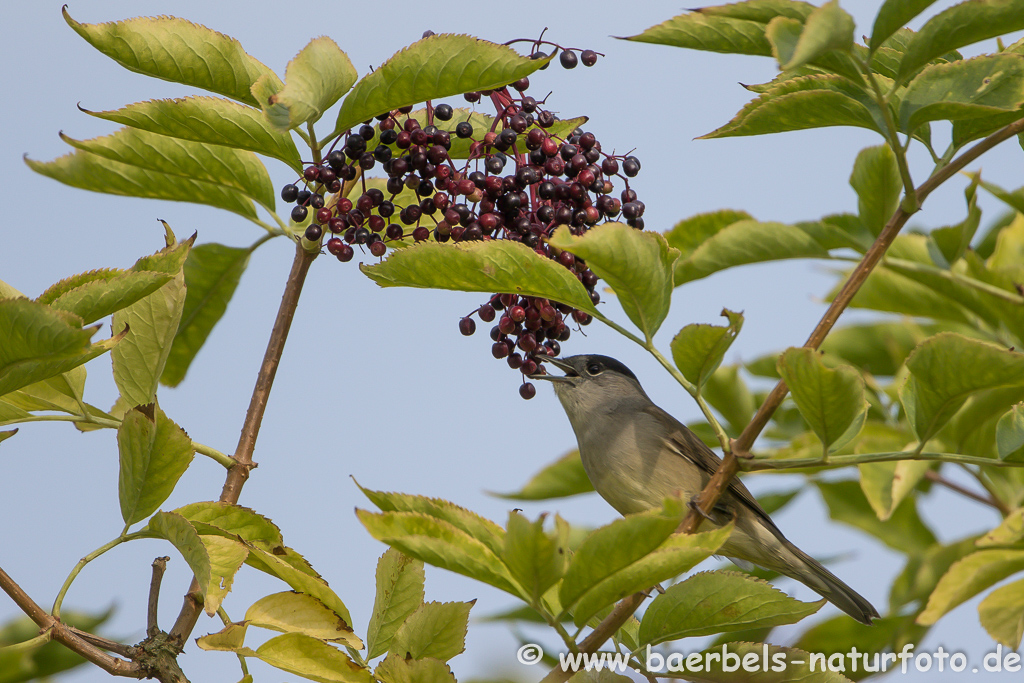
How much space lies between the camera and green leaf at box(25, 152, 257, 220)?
2.73m

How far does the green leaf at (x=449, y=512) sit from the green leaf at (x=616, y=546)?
175 mm

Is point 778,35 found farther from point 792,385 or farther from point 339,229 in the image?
point 339,229

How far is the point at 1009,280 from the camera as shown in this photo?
3.40 meters

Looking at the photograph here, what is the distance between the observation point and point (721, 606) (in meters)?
2.19

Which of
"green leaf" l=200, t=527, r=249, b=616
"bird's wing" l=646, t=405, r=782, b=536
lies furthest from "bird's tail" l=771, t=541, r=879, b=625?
"green leaf" l=200, t=527, r=249, b=616

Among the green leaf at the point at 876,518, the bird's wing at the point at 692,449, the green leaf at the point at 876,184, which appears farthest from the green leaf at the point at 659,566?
the green leaf at the point at 876,518

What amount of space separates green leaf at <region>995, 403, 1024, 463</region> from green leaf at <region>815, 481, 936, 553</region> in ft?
6.56

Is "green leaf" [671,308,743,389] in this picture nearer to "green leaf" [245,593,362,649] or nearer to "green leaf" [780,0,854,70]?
"green leaf" [780,0,854,70]

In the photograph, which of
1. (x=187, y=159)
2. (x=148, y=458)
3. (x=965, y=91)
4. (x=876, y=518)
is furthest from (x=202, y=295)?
(x=876, y=518)

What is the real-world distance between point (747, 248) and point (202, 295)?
1.89 m

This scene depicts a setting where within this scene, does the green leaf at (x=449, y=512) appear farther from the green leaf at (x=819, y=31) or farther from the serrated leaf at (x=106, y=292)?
the green leaf at (x=819, y=31)

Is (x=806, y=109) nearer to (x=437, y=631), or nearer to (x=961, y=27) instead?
(x=961, y=27)

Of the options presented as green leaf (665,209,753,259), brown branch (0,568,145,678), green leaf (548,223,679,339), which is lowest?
brown branch (0,568,145,678)

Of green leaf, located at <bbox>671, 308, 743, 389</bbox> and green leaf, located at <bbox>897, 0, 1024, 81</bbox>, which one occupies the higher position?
green leaf, located at <bbox>897, 0, 1024, 81</bbox>
